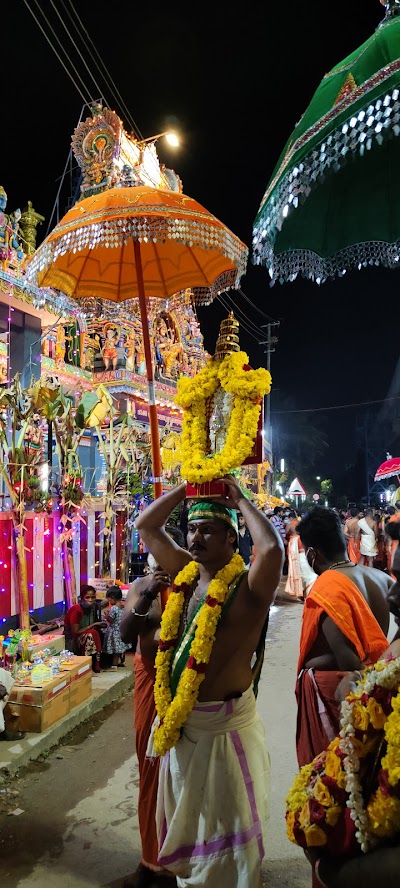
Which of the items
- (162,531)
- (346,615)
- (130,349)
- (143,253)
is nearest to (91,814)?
(162,531)

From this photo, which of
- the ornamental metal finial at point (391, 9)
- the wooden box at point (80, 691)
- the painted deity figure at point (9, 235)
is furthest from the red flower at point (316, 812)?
the painted deity figure at point (9, 235)

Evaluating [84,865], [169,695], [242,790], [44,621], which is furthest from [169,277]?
[44,621]

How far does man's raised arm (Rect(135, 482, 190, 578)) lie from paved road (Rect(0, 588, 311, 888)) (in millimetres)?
1774

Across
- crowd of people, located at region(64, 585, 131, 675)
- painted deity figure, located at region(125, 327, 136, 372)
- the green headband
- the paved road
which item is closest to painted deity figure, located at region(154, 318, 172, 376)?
painted deity figure, located at region(125, 327, 136, 372)

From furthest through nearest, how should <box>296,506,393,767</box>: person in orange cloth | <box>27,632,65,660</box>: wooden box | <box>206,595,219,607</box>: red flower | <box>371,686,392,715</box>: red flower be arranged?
<box>27,632,65,660</box>: wooden box → <box>296,506,393,767</box>: person in orange cloth → <box>206,595,219,607</box>: red flower → <box>371,686,392,715</box>: red flower

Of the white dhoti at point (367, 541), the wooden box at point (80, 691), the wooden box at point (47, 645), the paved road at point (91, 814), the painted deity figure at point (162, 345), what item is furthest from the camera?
the painted deity figure at point (162, 345)

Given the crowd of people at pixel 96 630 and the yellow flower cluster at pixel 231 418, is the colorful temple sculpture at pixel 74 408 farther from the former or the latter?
the crowd of people at pixel 96 630

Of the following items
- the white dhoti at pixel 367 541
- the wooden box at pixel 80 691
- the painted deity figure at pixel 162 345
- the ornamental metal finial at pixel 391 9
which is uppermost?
the painted deity figure at pixel 162 345

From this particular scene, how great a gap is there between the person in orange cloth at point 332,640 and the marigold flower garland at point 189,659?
66 centimetres

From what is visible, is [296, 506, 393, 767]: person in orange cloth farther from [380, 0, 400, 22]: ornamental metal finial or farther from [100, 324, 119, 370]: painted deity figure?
[100, 324, 119, 370]: painted deity figure

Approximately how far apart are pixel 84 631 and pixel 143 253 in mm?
4954

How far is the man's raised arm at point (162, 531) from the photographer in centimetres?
305

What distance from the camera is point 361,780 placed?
157 centimetres

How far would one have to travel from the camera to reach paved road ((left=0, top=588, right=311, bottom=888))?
10.6 ft
